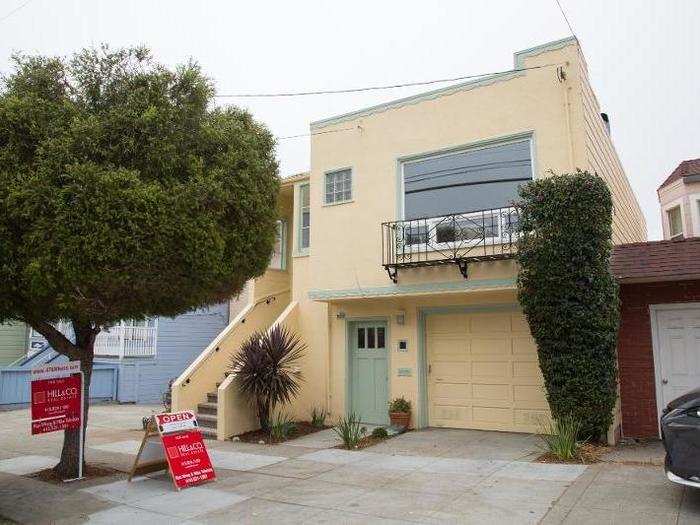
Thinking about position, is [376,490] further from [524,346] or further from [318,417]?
[318,417]

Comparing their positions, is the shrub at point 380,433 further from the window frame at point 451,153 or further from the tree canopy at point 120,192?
the tree canopy at point 120,192

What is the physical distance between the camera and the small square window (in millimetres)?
12352

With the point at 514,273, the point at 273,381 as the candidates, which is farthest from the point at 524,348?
the point at 273,381

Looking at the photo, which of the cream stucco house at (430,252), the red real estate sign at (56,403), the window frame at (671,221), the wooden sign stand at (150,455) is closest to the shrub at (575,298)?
the cream stucco house at (430,252)

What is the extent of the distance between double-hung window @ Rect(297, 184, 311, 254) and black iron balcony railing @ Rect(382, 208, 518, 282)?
8.90ft

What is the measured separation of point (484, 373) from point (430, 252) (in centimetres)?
240

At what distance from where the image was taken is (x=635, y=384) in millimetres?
9414

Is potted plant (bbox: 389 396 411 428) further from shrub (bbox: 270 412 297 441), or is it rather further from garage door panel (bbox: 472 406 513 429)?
shrub (bbox: 270 412 297 441)

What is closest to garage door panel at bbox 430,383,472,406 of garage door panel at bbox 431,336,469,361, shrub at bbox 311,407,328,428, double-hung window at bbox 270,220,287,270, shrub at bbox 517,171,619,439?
garage door panel at bbox 431,336,469,361

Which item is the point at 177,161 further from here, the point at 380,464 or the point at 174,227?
the point at 380,464

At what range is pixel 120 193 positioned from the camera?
19.9 feet

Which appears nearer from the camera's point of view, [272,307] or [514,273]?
[514,273]

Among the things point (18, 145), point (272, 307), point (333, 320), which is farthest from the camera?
point (272, 307)

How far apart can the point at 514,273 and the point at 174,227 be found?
5.87 metres
